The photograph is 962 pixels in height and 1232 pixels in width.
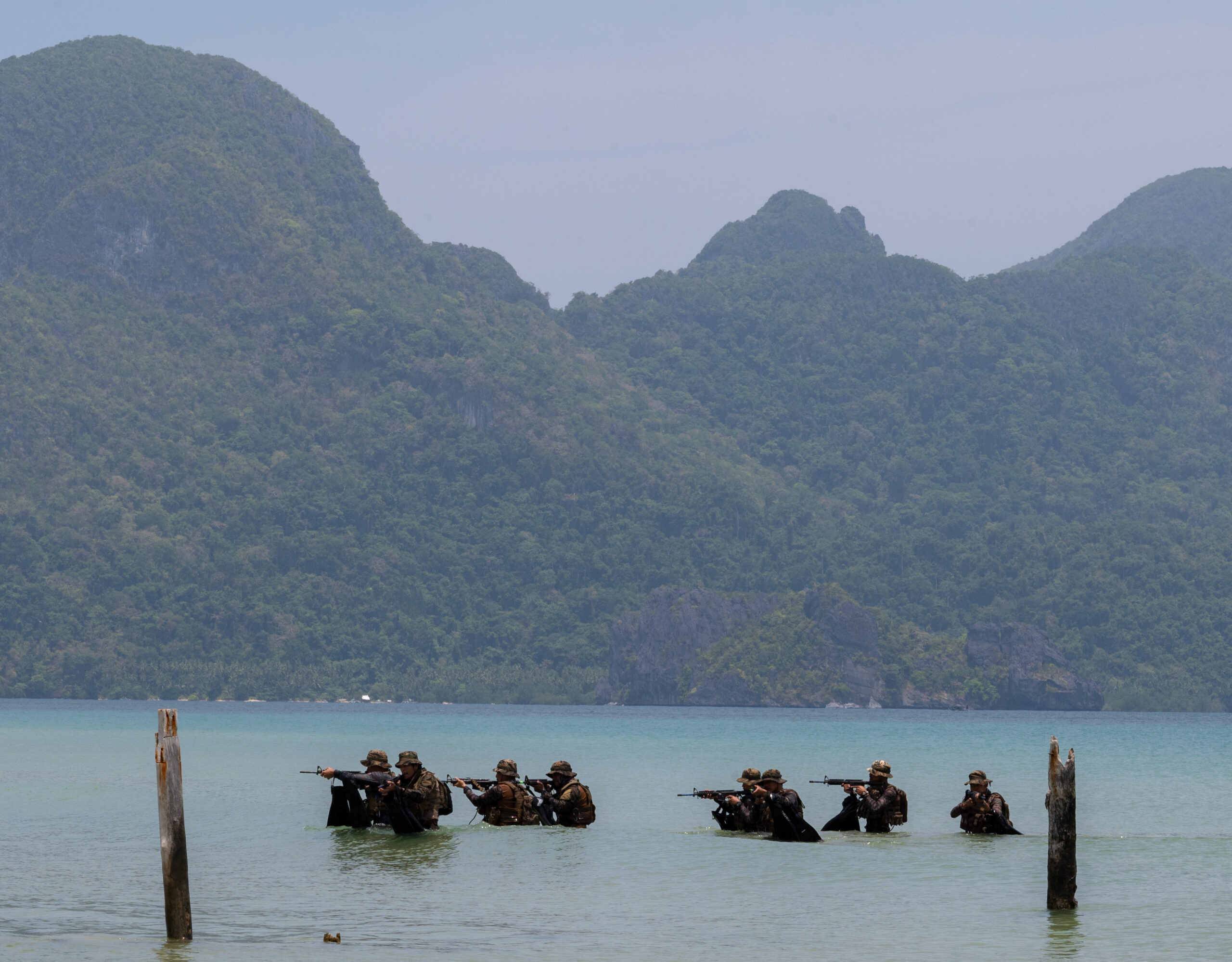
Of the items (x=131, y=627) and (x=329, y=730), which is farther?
(x=131, y=627)

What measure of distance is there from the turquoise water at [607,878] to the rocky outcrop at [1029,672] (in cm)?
11527

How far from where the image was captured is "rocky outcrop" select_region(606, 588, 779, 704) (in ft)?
629

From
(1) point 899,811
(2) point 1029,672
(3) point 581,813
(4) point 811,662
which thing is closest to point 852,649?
(4) point 811,662

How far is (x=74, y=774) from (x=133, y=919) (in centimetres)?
3581

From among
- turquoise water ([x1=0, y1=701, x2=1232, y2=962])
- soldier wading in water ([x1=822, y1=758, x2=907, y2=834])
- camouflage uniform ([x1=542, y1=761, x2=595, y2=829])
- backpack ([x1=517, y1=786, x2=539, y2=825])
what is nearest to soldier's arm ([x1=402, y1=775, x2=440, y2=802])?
turquoise water ([x1=0, y1=701, x2=1232, y2=962])

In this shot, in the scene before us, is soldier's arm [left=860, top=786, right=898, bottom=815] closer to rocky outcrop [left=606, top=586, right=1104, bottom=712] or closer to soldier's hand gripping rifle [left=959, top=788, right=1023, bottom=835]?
soldier's hand gripping rifle [left=959, top=788, right=1023, bottom=835]

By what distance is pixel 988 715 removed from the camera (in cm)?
17238

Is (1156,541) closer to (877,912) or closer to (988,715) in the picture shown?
(988,715)

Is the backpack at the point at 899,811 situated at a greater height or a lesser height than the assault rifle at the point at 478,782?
lesser

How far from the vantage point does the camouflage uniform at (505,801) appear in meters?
35.0

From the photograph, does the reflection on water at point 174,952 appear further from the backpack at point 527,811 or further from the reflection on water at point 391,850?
the backpack at point 527,811

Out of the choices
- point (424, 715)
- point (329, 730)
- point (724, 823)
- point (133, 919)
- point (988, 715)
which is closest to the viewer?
point (133, 919)

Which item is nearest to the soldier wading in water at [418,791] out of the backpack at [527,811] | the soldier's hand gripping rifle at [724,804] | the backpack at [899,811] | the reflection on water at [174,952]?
the backpack at [527,811]

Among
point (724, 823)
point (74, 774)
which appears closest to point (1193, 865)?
point (724, 823)
